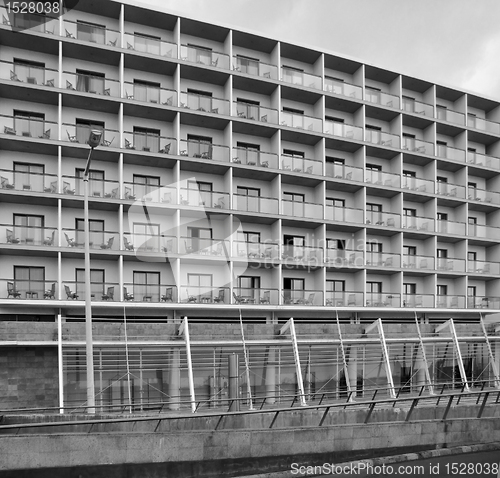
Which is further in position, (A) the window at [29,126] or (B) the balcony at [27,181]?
(A) the window at [29,126]

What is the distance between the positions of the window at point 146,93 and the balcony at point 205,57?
2299 mm

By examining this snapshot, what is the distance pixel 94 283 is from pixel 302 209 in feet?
35.8

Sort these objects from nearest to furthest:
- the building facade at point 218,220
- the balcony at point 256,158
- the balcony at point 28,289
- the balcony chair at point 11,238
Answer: the balcony at point 28,289 < the balcony chair at point 11,238 < the building facade at point 218,220 < the balcony at point 256,158

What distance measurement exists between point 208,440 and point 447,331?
2253 centimetres

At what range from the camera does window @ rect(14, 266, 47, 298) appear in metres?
21.1

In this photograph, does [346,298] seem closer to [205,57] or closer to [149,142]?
[149,142]

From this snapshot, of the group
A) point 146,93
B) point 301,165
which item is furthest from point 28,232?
point 301,165

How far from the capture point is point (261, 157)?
26.2 meters

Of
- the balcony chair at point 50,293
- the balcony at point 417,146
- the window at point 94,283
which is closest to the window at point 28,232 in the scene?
the balcony chair at point 50,293

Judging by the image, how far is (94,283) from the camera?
22344 millimetres

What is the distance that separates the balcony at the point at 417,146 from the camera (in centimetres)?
3032

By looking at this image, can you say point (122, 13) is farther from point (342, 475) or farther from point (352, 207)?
point (342, 475)

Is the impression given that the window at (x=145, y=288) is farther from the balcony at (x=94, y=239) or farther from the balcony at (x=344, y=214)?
the balcony at (x=344, y=214)

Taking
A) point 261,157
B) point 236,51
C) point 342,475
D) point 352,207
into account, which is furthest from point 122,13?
point 342,475
